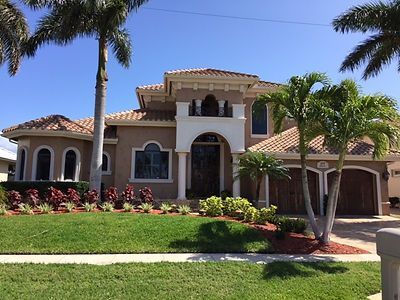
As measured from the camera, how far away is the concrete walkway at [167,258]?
814 cm

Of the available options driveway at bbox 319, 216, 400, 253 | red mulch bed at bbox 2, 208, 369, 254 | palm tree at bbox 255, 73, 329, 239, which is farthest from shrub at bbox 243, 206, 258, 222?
driveway at bbox 319, 216, 400, 253

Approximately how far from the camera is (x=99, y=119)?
16578 millimetres

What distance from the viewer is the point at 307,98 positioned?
10969 mm

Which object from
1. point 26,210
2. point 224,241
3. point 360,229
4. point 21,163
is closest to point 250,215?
point 224,241

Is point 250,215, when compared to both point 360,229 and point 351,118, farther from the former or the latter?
point 360,229

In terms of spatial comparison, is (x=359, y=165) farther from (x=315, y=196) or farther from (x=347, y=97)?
(x=347, y=97)

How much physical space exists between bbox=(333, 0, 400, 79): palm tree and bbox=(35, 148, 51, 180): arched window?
17.4 meters

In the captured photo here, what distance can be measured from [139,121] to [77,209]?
7158mm

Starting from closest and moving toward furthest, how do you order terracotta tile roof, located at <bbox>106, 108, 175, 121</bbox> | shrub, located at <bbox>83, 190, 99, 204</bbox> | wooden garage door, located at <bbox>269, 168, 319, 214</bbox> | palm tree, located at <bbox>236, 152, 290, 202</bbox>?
shrub, located at <bbox>83, 190, 99, 204</bbox> < palm tree, located at <bbox>236, 152, 290, 202</bbox> < wooden garage door, located at <bbox>269, 168, 319, 214</bbox> < terracotta tile roof, located at <bbox>106, 108, 175, 121</bbox>

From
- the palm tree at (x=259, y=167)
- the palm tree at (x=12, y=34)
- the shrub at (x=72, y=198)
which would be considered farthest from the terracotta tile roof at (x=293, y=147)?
the palm tree at (x=12, y=34)

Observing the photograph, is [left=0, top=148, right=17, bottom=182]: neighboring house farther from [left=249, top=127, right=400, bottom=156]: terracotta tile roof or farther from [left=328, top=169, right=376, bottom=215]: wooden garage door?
[left=328, top=169, right=376, bottom=215]: wooden garage door

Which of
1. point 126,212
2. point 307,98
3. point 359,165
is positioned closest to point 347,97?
point 307,98

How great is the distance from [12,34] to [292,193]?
17133mm

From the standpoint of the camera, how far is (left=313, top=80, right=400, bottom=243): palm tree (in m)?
10.1
